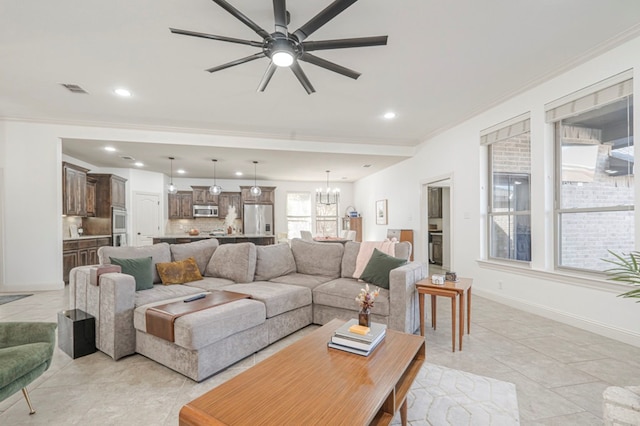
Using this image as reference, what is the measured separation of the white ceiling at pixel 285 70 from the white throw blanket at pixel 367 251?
203 cm

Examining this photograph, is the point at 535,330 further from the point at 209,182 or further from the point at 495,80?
the point at 209,182

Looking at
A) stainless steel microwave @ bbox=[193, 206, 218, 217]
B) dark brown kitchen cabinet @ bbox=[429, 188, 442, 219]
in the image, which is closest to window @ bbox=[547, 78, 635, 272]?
dark brown kitchen cabinet @ bbox=[429, 188, 442, 219]

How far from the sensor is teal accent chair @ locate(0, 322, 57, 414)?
1.46 meters

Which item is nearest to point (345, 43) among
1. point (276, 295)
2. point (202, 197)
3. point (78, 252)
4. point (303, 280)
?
point (276, 295)

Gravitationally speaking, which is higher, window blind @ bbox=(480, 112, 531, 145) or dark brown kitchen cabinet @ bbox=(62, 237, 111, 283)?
window blind @ bbox=(480, 112, 531, 145)

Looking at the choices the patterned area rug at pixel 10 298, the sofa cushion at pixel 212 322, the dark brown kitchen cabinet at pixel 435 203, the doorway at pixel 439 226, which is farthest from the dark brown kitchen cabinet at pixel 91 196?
the dark brown kitchen cabinet at pixel 435 203

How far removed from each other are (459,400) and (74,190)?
7391 millimetres

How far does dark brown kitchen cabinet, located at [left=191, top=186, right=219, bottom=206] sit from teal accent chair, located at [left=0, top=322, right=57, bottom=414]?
762cm

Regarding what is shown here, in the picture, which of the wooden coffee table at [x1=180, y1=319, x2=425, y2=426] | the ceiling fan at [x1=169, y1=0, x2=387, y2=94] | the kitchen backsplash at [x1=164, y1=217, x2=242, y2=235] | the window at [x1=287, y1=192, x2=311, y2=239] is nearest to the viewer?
the wooden coffee table at [x1=180, y1=319, x2=425, y2=426]

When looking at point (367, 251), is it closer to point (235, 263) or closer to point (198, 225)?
point (235, 263)

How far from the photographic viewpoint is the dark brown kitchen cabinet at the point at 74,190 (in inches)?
220

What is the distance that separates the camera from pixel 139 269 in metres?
2.96

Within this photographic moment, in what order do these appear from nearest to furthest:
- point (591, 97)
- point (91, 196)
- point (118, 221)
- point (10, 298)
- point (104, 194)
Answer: point (591, 97)
point (10, 298)
point (91, 196)
point (104, 194)
point (118, 221)

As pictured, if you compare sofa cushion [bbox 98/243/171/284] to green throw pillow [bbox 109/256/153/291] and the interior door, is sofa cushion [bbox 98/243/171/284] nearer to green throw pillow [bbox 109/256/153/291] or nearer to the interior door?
green throw pillow [bbox 109/256/153/291]
